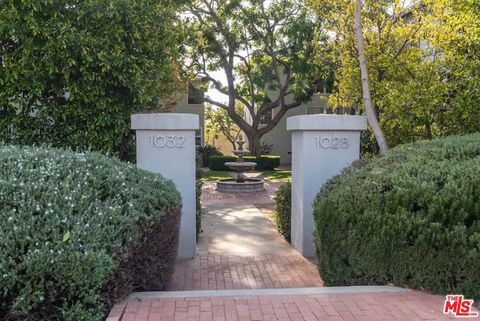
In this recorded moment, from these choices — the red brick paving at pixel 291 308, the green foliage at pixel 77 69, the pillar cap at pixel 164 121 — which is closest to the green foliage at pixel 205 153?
the green foliage at pixel 77 69

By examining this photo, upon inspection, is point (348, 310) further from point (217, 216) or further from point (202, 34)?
point (202, 34)

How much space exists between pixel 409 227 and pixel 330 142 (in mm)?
3008

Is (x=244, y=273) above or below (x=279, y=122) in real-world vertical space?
below

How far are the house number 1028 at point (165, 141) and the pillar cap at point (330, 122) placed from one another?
1.83 m

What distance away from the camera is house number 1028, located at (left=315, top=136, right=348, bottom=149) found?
22.4ft

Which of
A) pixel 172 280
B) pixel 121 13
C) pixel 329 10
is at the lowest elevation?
pixel 172 280

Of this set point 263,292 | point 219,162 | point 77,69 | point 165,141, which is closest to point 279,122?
point 219,162

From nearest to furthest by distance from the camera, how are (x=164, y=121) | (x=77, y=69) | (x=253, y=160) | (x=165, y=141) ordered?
(x=164, y=121) < (x=165, y=141) < (x=77, y=69) < (x=253, y=160)

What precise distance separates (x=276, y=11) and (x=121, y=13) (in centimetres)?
1613

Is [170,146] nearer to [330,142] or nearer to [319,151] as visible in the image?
[319,151]

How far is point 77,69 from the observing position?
685cm

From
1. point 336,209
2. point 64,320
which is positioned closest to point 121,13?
point 336,209

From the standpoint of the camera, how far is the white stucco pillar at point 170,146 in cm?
647

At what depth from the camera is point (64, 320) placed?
329cm
